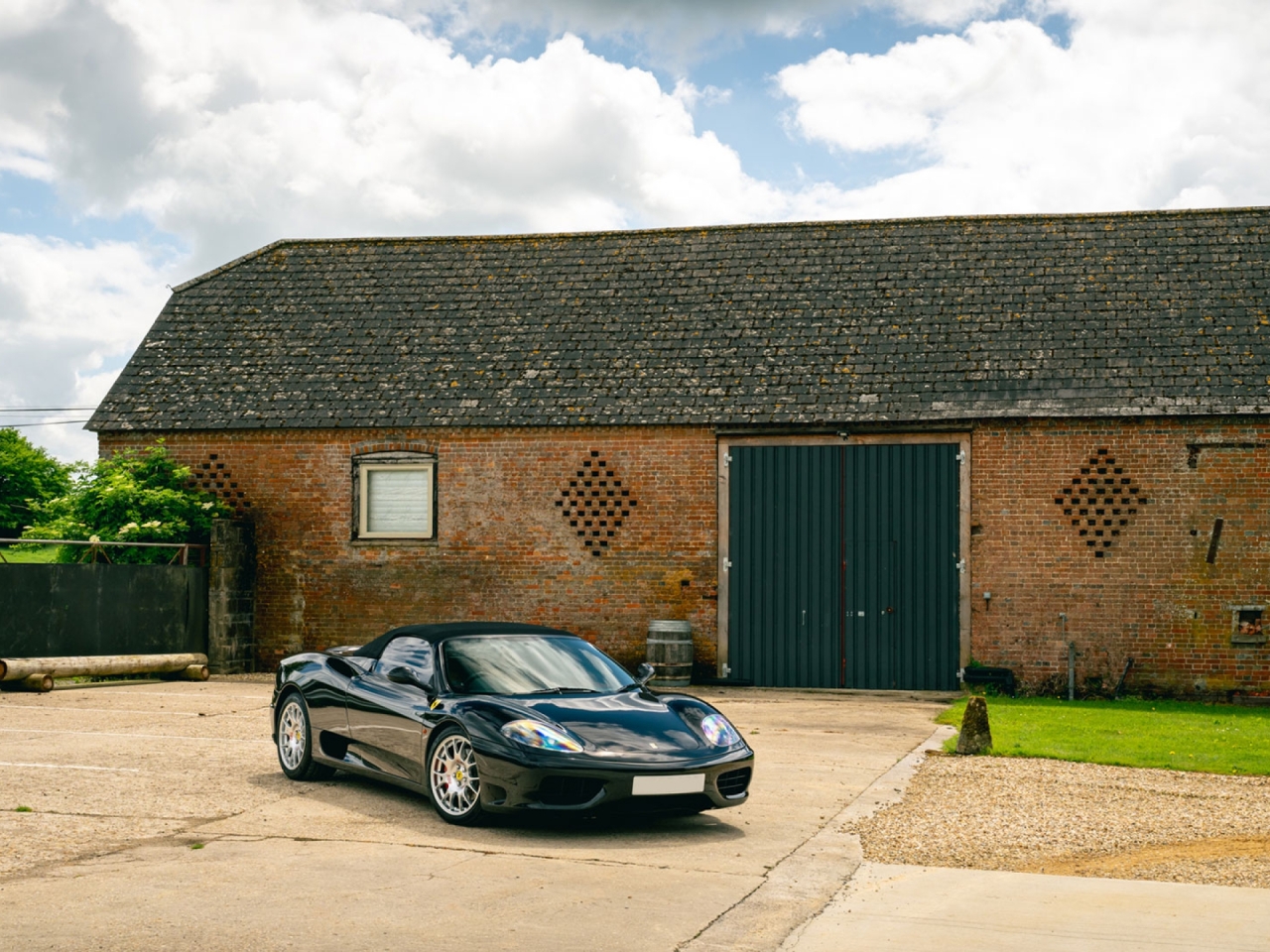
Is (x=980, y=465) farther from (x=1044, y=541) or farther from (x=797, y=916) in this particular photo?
(x=797, y=916)

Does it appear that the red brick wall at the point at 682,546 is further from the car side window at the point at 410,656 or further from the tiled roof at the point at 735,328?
the car side window at the point at 410,656

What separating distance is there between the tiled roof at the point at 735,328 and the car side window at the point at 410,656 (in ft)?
33.2

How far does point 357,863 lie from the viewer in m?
7.19

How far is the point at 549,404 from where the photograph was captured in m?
20.0

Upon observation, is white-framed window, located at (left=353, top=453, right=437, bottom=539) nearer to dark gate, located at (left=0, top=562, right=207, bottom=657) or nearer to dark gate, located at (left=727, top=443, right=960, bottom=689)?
dark gate, located at (left=0, top=562, right=207, bottom=657)

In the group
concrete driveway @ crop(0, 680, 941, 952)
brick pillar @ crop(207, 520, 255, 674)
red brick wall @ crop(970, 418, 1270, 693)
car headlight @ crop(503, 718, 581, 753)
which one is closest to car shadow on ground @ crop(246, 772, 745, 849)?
concrete driveway @ crop(0, 680, 941, 952)

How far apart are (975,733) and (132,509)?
13826mm

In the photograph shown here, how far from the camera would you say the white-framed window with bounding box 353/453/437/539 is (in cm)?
2042

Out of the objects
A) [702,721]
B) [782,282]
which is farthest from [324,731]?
[782,282]

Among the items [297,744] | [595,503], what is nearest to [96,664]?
[595,503]

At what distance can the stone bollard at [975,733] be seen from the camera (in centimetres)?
1184

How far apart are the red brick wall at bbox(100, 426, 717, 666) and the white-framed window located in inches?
6.4

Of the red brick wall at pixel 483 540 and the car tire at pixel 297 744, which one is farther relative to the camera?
the red brick wall at pixel 483 540

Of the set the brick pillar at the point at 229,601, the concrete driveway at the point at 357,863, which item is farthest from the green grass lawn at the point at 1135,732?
the brick pillar at the point at 229,601
